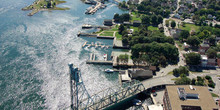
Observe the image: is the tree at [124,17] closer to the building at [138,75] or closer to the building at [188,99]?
the building at [138,75]

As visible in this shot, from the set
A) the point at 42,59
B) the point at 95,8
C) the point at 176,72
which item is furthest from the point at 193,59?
the point at 95,8

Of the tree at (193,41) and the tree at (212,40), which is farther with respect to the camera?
the tree at (212,40)

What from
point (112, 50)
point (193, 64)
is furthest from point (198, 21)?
point (112, 50)

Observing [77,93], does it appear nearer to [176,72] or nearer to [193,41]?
[176,72]

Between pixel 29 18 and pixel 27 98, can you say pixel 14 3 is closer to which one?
pixel 29 18

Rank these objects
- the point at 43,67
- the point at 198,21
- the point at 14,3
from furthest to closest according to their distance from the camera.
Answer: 1. the point at 14,3
2. the point at 198,21
3. the point at 43,67

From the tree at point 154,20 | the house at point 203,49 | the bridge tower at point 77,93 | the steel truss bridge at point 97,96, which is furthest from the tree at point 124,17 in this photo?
the steel truss bridge at point 97,96
